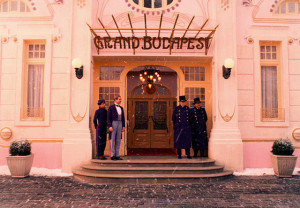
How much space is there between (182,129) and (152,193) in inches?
98.4

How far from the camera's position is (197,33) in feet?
24.4

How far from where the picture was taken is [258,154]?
7.69m

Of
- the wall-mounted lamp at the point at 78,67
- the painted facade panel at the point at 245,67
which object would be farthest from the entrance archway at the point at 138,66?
the painted facade panel at the point at 245,67

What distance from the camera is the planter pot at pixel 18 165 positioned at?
6832 millimetres

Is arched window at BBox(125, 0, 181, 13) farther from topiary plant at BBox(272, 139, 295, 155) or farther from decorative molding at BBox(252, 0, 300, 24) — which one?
topiary plant at BBox(272, 139, 295, 155)

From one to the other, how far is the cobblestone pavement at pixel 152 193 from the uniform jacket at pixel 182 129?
4.53 feet

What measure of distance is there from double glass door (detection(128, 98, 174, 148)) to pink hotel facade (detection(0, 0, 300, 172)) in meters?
4.01

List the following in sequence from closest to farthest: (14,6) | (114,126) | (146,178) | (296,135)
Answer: (146,178) → (114,126) → (296,135) → (14,6)

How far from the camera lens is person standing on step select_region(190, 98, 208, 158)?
777 cm

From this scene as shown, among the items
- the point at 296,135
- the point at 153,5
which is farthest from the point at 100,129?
the point at 296,135

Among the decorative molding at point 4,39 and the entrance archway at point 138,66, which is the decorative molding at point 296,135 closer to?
the entrance archway at point 138,66

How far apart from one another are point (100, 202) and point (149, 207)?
0.93 metres

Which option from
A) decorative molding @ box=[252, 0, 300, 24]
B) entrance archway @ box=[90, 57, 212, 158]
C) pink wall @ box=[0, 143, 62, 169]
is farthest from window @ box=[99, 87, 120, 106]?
A: decorative molding @ box=[252, 0, 300, 24]

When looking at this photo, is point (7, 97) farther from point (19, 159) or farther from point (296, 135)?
point (296, 135)
